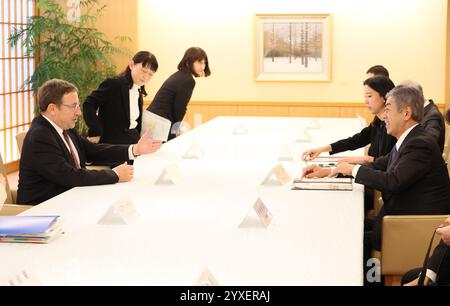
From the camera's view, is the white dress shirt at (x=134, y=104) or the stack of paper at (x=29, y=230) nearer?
the stack of paper at (x=29, y=230)

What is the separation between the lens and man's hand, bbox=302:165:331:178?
397 centimetres

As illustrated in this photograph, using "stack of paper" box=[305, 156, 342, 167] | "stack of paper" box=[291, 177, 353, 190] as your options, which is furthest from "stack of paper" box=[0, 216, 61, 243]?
"stack of paper" box=[305, 156, 342, 167]

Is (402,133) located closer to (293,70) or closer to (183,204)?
(183,204)

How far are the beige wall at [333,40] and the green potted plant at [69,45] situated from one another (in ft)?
1.87

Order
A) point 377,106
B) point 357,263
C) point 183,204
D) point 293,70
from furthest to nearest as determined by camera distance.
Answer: point 293,70 → point 377,106 → point 183,204 → point 357,263

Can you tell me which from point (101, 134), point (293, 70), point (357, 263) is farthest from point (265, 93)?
Result: point (357, 263)

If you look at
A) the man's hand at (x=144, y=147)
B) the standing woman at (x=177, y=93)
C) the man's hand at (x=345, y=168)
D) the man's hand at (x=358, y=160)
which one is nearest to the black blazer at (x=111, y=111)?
the standing woman at (x=177, y=93)

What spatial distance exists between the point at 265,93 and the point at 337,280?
7.26 meters

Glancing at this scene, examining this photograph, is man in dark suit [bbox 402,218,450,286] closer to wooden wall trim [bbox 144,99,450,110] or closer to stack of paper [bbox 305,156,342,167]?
stack of paper [bbox 305,156,342,167]

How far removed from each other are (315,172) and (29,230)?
1.79 meters

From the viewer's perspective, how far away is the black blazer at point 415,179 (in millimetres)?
3463

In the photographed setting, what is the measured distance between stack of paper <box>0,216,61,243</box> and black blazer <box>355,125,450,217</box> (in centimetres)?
153

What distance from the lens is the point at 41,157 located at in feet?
12.3

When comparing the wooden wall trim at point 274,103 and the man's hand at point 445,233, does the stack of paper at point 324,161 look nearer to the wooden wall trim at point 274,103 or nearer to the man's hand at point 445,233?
the man's hand at point 445,233
